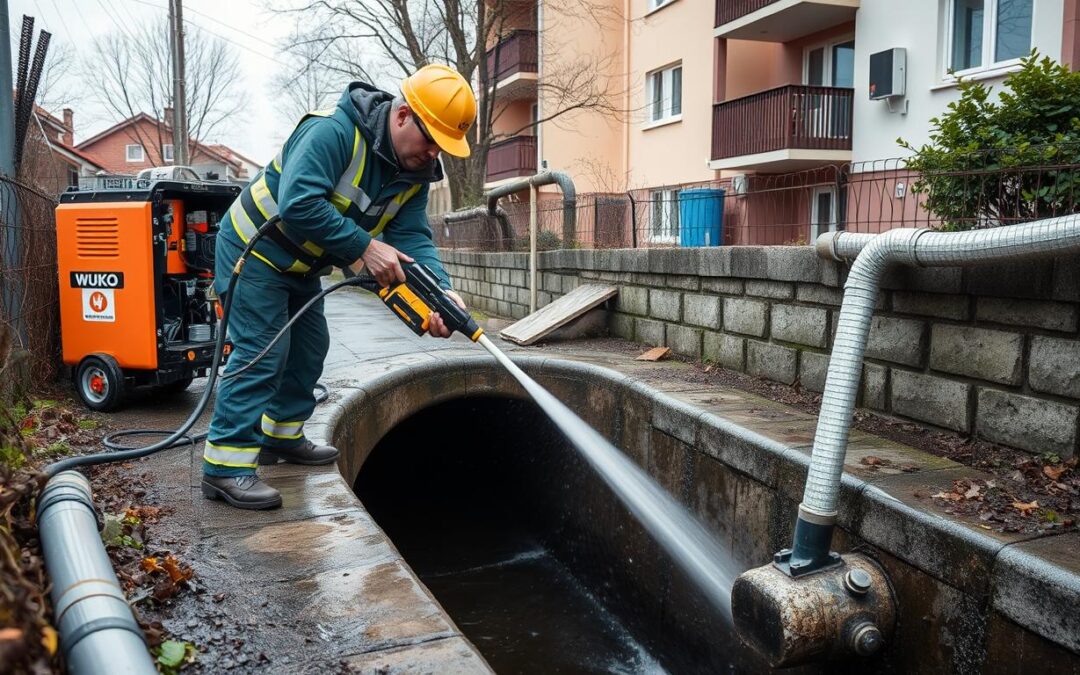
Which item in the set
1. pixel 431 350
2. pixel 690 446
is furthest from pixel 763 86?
pixel 690 446

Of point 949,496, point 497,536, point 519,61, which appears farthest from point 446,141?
point 519,61

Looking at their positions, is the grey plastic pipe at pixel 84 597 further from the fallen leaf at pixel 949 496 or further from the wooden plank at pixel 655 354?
the wooden plank at pixel 655 354

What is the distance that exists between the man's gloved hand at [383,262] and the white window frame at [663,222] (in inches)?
211

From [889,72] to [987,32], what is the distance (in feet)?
5.11

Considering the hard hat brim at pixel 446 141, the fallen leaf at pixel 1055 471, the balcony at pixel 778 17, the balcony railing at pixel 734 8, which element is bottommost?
the fallen leaf at pixel 1055 471

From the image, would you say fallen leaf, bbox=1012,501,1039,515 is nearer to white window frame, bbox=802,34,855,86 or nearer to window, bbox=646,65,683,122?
white window frame, bbox=802,34,855,86

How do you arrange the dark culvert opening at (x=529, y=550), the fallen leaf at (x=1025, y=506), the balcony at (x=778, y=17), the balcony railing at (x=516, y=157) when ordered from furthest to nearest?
the balcony railing at (x=516, y=157) < the balcony at (x=778, y=17) < the dark culvert opening at (x=529, y=550) < the fallen leaf at (x=1025, y=506)

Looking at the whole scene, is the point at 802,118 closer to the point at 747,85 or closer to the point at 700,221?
the point at 747,85

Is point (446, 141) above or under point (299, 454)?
above

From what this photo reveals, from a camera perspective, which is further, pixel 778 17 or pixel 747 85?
pixel 747 85

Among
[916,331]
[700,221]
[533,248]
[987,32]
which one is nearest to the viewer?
[916,331]

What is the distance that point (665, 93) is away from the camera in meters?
20.2

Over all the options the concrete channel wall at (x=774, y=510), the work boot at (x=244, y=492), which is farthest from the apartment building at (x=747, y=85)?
the work boot at (x=244, y=492)

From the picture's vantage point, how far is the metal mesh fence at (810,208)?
4301mm
